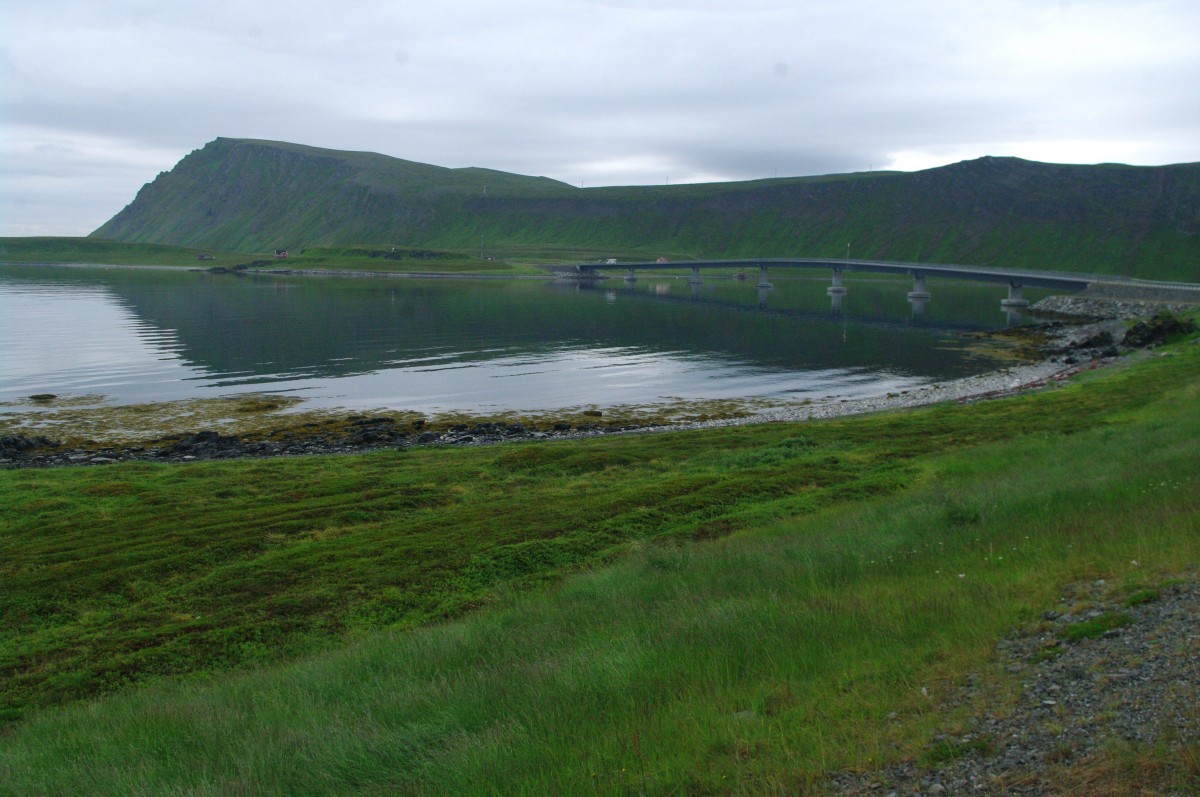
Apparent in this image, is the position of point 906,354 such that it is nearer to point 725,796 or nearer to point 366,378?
point 366,378

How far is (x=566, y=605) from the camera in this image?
42.5ft

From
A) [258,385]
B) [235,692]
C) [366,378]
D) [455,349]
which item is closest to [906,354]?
[455,349]

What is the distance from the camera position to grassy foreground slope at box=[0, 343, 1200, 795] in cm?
766

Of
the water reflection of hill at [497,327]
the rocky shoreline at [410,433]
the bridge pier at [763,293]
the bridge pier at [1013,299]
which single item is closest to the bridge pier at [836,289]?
the water reflection of hill at [497,327]

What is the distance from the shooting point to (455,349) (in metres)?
76.6

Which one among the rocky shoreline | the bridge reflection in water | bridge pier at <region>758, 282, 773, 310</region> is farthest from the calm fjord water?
the rocky shoreline

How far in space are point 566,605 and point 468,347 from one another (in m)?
66.6

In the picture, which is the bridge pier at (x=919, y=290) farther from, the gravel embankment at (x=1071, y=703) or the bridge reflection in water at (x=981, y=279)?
the gravel embankment at (x=1071, y=703)

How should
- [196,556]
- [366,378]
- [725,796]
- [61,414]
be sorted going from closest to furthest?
[725,796] → [196,556] → [61,414] → [366,378]

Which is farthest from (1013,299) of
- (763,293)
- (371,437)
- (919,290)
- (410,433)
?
(371,437)

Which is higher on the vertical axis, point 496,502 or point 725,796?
point 725,796

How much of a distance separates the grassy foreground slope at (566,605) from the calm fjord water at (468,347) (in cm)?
2823

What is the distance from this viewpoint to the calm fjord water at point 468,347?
2217 inches

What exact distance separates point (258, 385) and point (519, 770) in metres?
54.8
